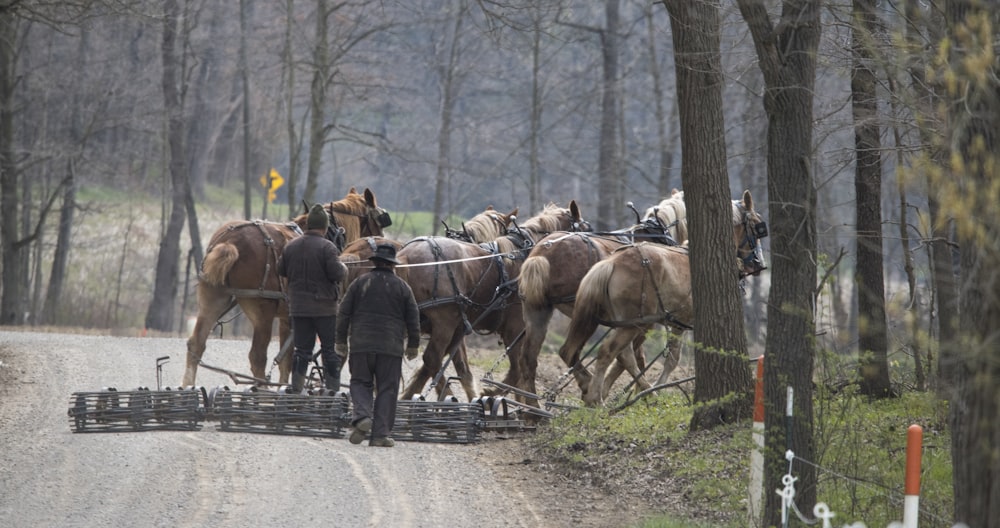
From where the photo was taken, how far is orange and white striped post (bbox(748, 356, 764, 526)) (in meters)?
7.22

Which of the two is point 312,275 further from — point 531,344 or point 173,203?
point 173,203

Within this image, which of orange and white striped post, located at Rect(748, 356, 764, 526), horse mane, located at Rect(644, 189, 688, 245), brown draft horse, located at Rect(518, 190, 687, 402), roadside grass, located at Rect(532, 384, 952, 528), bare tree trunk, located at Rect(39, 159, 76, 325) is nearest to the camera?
orange and white striped post, located at Rect(748, 356, 764, 526)

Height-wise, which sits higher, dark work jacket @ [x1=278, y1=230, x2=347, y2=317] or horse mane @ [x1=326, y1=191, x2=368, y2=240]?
horse mane @ [x1=326, y1=191, x2=368, y2=240]

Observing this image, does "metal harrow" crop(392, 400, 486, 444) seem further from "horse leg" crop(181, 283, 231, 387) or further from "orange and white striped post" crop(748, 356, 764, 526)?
"orange and white striped post" crop(748, 356, 764, 526)

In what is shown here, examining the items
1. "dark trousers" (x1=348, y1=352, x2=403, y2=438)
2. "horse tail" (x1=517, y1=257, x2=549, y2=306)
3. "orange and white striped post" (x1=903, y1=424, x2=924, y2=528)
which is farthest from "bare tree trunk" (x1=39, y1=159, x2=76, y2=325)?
"orange and white striped post" (x1=903, y1=424, x2=924, y2=528)

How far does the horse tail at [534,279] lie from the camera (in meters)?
13.4

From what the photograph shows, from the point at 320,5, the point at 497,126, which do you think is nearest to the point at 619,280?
the point at 320,5

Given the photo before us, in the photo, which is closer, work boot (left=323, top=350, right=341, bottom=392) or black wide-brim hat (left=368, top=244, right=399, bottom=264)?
black wide-brim hat (left=368, top=244, right=399, bottom=264)

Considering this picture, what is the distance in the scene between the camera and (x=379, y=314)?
38.1 feet

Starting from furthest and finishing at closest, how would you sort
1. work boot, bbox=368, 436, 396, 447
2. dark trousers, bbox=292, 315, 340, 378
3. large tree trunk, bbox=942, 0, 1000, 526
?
dark trousers, bbox=292, 315, 340, 378
work boot, bbox=368, 436, 396, 447
large tree trunk, bbox=942, 0, 1000, 526

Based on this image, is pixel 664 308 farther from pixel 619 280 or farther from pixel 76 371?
pixel 76 371

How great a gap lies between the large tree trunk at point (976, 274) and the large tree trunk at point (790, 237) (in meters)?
1.82

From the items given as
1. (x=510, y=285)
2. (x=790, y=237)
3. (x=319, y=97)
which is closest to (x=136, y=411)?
(x=510, y=285)

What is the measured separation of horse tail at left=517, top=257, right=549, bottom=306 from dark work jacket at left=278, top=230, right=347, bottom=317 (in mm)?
2085
